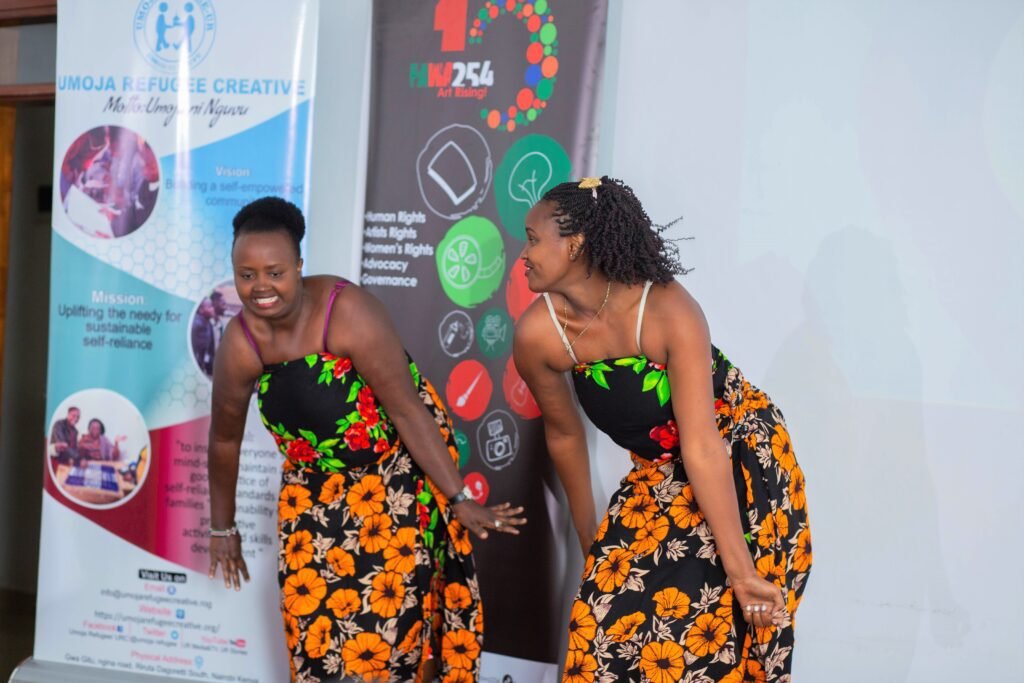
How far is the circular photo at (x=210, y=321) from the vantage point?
12.4ft

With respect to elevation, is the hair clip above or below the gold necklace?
above

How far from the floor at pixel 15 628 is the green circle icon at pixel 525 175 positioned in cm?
265

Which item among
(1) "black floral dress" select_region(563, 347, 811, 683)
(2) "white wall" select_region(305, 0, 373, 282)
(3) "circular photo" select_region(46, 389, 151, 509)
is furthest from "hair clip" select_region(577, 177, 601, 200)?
(3) "circular photo" select_region(46, 389, 151, 509)

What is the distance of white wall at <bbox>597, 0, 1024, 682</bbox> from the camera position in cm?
313

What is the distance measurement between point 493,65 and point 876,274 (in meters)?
1.44

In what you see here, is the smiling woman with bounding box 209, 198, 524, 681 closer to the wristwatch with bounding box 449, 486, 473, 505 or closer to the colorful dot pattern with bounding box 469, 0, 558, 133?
the wristwatch with bounding box 449, 486, 473, 505

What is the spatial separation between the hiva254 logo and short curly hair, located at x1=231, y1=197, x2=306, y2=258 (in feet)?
3.25

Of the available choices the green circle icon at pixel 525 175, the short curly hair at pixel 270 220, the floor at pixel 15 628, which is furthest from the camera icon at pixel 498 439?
the floor at pixel 15 628

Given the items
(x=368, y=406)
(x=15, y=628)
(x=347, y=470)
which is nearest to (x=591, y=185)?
(x=368, y=406)

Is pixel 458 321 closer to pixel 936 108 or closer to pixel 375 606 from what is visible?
pixel 375 606

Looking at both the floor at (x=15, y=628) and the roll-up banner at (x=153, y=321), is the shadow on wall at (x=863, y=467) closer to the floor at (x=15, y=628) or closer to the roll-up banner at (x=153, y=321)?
the roll-up banner at (x=153, y=321)

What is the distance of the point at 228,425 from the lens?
297 centimetres

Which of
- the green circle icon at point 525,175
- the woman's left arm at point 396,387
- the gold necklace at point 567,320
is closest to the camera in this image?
the gold necklace at point 567,320

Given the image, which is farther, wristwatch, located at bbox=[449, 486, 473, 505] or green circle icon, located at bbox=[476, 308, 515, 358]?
green circle icon, located at bbox=[476, 308, 515, 358]
